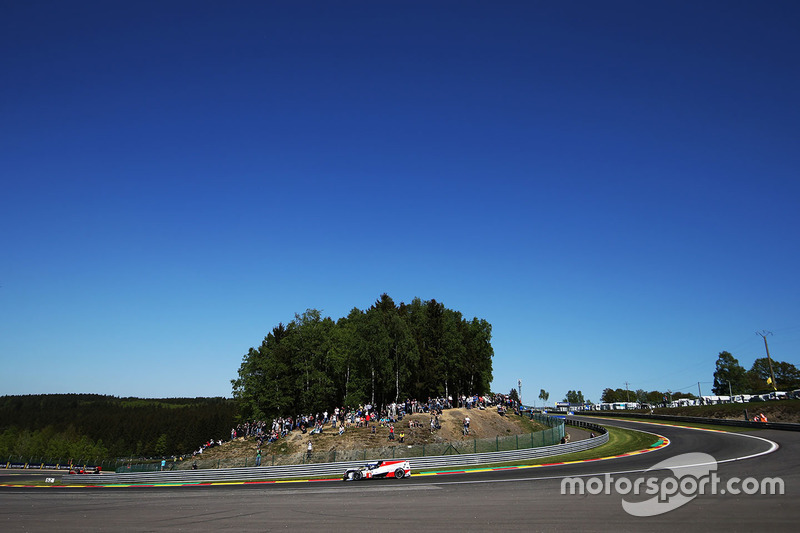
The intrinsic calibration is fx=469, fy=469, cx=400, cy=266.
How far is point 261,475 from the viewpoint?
1415 inches

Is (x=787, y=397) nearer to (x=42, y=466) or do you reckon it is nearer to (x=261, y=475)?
(x=261, y=475)

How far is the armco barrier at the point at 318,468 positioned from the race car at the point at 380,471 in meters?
3.27

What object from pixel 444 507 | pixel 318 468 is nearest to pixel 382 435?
pixel 318 468

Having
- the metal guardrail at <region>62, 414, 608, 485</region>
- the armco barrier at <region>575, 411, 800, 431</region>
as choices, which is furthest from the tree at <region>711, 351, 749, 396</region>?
the metal guardrail at <region>62, 414, 608, 485</region>

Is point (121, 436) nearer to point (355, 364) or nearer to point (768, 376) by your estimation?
point (355, 364)

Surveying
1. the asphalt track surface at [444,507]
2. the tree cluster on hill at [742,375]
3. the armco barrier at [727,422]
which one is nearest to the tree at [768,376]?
the tree cluster on hill at [742,375]

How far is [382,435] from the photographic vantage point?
4538 centimetres

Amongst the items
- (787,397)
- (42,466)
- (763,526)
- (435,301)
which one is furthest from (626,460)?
(42,466)

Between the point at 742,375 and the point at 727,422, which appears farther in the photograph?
the point at 742,375

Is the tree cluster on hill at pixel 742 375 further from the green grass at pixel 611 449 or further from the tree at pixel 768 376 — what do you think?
the green grass at pixel 611 449

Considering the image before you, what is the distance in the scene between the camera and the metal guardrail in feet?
111

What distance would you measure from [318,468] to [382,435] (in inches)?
435

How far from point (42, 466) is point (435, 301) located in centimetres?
7703

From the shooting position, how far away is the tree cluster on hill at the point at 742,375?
142000mm
